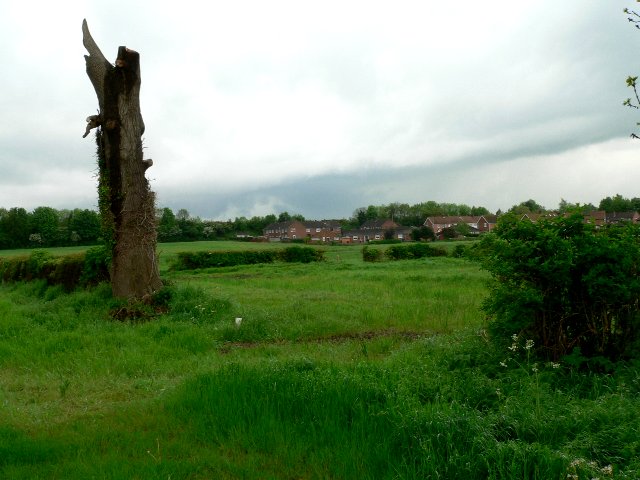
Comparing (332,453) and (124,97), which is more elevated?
(124,97)

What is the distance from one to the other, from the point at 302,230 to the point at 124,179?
336 feet

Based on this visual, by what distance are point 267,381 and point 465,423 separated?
93.4 inches

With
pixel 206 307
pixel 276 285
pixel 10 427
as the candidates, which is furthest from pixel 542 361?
pixel 276 285

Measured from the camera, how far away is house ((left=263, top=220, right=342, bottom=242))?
108 metres

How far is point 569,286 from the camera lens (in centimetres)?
647

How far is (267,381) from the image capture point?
603 centimetres

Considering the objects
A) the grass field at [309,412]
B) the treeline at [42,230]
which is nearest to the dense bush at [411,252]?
the grass field at [309,412]

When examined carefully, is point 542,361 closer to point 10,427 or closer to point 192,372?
point 192,372

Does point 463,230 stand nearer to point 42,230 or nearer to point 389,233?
point 389,233

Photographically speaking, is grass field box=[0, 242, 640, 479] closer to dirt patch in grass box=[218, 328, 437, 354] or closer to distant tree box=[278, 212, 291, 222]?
dirt patch in grass box=[218, 328, 437, 354]

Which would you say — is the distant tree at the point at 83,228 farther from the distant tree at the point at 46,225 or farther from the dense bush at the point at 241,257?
the dense bush at the point at 241,257

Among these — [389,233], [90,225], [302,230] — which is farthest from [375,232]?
[90,225]

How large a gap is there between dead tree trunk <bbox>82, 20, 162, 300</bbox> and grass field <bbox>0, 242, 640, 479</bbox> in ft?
12.2

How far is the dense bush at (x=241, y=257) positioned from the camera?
38.2 meters
